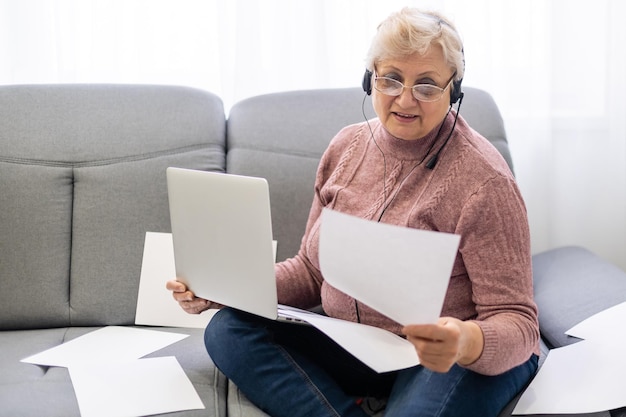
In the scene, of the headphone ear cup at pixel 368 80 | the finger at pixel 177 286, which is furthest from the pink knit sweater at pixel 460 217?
the finger at pixel 177 286

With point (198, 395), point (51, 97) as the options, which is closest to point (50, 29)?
point (51, 97)

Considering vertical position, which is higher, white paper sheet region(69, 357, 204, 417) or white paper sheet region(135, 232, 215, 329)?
white paper sheet region(135, 232, 215, 329)

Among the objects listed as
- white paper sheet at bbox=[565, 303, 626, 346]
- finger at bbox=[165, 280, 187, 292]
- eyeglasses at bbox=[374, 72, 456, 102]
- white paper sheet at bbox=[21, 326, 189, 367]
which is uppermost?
eyeglasses at bbox=[374, 72, 456, 102]

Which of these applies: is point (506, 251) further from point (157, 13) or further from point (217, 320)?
point (157, 13)

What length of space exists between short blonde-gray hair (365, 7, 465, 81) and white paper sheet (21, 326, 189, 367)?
798mm

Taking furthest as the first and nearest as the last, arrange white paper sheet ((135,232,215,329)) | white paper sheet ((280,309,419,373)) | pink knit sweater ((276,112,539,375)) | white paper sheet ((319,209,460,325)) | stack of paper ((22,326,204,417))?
white paper sheet ((135,232,215,329)) < stack of paper ((22,326,204,417)) < pink knit sweater ((276,112,539,375)) < white paper sheet ((280,309,419,373)) < white paper sheet ((319,209,460,325))

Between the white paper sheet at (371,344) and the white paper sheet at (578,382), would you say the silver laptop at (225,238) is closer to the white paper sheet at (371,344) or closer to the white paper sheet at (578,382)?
the white paper sheet at (371,344)

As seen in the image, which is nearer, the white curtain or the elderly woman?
the elderly woman

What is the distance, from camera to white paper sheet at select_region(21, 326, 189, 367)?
5.41ft

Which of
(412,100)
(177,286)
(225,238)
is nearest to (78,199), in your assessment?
(177,286)

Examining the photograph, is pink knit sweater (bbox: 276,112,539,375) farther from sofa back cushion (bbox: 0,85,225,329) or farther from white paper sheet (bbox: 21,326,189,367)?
sofa back cushion (bbox: 0,85,225,329)

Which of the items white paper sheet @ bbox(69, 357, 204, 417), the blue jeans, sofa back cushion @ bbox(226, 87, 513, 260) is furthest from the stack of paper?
sofa back cushion @ bbox(226, 87, 513, 260)

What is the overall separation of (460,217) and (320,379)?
0.40 m

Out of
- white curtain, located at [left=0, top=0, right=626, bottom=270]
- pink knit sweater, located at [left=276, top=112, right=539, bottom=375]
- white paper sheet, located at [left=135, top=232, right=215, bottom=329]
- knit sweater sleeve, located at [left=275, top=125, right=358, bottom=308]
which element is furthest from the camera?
white curtain, located at [left=0, top=0, right=626, bottom=270]
